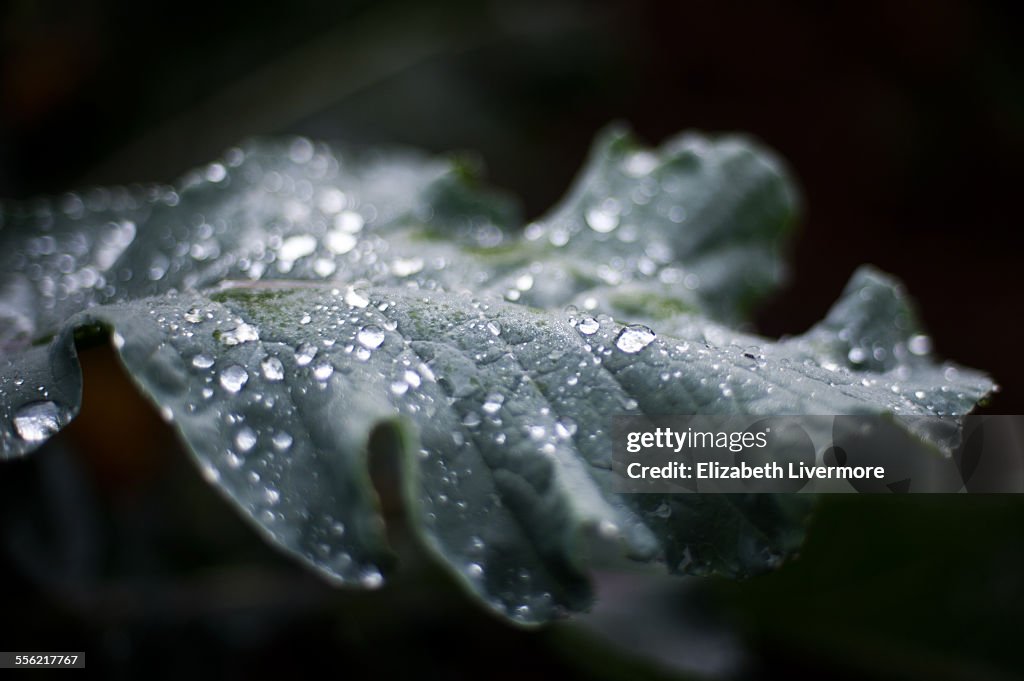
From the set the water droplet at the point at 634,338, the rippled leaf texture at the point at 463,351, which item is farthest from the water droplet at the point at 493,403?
the water droplet at the point at 634,338

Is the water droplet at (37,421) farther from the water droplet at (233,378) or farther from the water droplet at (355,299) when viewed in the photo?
the water droplet at (355,299)

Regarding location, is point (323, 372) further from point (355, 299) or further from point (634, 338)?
point (634, 338)

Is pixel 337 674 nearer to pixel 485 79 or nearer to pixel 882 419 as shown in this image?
pixel 882 419

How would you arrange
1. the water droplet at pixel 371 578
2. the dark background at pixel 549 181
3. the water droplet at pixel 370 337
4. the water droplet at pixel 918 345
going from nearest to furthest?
the water droplet at pixel 371 578 → the water droplet at pixel 370 337 → the water droplet at pixel 918 345 → the dark background at pixel 549 181

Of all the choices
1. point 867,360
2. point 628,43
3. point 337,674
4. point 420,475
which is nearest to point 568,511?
point 420,475

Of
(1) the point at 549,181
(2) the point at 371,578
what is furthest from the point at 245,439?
(1) the point at 549,181
